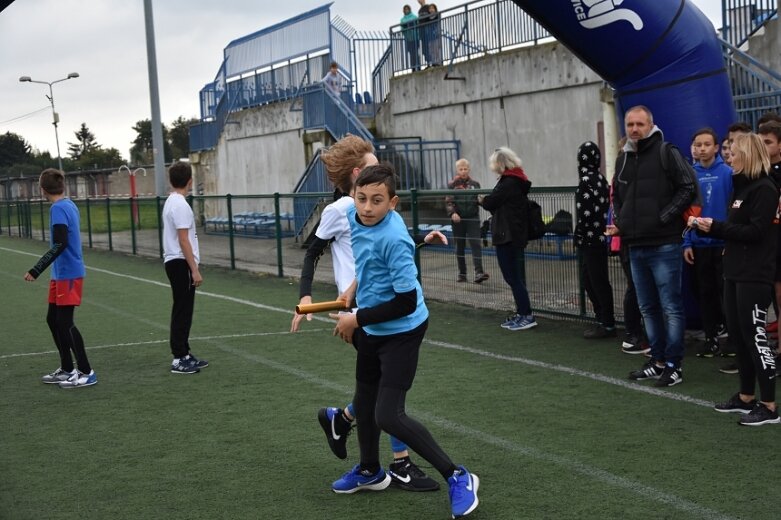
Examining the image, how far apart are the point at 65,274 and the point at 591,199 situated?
471cm

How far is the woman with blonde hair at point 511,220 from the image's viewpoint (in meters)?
10.3

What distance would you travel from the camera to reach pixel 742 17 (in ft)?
51.1

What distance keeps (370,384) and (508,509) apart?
92cm

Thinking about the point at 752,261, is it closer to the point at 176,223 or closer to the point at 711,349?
the point at 711,349

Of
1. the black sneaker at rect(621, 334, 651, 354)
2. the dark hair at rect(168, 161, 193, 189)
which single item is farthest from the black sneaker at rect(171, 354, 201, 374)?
the black sneaker at rect(621, 334, 651, 354)

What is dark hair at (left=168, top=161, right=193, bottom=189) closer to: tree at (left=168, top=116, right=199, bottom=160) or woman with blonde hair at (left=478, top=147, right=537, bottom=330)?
woman with blonde hair at (left=478, top=147, right=537, bottom=330)

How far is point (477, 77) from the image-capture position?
2028cm

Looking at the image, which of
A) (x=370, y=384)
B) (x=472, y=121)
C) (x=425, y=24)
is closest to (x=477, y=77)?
(x=472, y=121)

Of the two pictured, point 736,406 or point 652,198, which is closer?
point 736,406

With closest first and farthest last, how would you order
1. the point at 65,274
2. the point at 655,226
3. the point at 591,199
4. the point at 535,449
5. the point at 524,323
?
the point at 535,449
the point at 655,226
the point at 65,274
the point at 591,199
the point at 524,323

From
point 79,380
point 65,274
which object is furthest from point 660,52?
point 79,380

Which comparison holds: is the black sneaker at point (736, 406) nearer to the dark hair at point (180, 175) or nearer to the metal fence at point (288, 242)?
the metal fence at point (288, 242)

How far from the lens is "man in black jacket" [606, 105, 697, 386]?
7.30 metres

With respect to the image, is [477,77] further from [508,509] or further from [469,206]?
[508,509]
